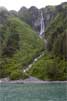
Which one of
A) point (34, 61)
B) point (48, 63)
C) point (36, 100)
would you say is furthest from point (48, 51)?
point (36, 100)

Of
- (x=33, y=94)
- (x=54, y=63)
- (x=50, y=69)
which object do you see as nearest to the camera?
(x=33, y=94)

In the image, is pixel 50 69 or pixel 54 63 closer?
pixel 50 69

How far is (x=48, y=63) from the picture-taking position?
566 feet

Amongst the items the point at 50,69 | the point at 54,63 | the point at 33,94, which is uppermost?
the point at 33,94

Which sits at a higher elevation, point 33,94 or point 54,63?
point 33,94

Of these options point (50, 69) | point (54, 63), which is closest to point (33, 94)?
point (50, 69)

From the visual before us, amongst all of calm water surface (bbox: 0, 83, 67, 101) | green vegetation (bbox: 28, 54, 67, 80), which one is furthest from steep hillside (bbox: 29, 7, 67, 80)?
calm water surface (bbox: 0, 83, 67, 101)

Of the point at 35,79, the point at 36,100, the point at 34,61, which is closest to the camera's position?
the point at 36,100

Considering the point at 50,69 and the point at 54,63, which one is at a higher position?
the point at 54,63

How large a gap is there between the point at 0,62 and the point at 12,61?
795cm

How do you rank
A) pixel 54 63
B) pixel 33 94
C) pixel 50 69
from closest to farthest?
pixel 33 94 → pixel 50 69 → pixel 54 63

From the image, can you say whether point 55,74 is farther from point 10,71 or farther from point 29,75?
point 10,71

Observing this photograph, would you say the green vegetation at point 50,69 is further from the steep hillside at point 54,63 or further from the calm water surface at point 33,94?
the calm water surface at point 33,94

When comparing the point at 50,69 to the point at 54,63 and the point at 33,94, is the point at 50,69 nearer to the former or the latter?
the point at 54,63
